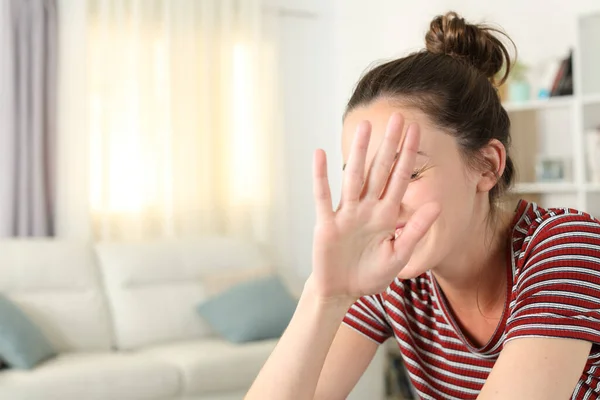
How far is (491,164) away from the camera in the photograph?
4.15ft

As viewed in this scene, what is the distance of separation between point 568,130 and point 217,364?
2.28 metres

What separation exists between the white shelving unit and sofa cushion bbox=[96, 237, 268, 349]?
161cm

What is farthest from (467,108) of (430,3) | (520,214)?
(430,3)

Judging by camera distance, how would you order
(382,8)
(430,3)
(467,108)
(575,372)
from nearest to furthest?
(575,372)
(467,108)
(430,3)
(382,8)

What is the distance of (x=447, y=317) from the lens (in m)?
1.30

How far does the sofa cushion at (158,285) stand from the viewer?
3.70 metres

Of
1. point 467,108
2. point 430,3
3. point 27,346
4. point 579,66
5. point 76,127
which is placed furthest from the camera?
point 430,3

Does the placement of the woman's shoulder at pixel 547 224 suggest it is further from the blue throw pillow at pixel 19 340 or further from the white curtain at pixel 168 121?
the white curtain at pixel 168 121

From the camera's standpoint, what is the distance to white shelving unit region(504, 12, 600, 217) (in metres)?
3.68

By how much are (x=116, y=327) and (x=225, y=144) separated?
1.49 metres

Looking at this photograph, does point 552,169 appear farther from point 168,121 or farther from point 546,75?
point 168,121

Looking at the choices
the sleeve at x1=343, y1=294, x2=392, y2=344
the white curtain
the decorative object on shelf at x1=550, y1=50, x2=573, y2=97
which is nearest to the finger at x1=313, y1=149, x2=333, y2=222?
the sleeve at x1=343, y1=294, x2=392, y2=344

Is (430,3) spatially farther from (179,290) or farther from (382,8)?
(179,290)

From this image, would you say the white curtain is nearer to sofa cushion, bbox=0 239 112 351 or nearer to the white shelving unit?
sofa cushion, bbox=0 239 112 351
